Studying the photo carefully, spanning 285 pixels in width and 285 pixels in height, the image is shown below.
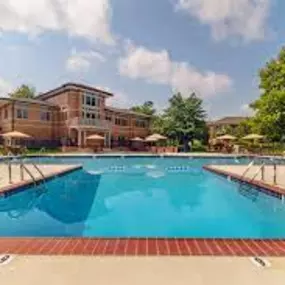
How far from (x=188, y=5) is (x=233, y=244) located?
15070 millimetres

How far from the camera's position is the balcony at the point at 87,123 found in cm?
3688

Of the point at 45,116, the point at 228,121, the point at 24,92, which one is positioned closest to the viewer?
the point at 45,116

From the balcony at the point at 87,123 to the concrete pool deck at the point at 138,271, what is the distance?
110ft

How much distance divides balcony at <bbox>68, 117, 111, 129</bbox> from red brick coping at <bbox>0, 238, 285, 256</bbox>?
32737mm

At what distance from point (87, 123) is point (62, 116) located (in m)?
3.08

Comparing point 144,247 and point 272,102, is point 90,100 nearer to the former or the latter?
point 272,102

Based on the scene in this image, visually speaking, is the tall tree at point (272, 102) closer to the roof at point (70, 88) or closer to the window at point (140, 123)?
A: the roof at point (70, 88)

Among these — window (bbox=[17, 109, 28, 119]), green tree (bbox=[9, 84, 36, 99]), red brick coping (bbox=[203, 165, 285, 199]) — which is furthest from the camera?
green tree (bbox=[9, 84, 36, 99])

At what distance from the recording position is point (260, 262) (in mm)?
3721

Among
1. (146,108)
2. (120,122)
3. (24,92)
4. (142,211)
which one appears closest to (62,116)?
(120,122)

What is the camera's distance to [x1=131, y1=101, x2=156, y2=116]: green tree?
59.9m

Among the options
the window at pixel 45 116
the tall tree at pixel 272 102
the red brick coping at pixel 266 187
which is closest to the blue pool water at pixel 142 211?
the red brick coping at pixel 266 187

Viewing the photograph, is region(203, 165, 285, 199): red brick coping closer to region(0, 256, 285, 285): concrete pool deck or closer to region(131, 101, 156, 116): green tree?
region(0, 256, 285, 285): concrete pool deck

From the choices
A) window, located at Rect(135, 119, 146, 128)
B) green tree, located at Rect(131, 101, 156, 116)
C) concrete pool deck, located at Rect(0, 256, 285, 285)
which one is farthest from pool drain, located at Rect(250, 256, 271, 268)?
green tree, located at Rect(131, 101, 156, 116)
